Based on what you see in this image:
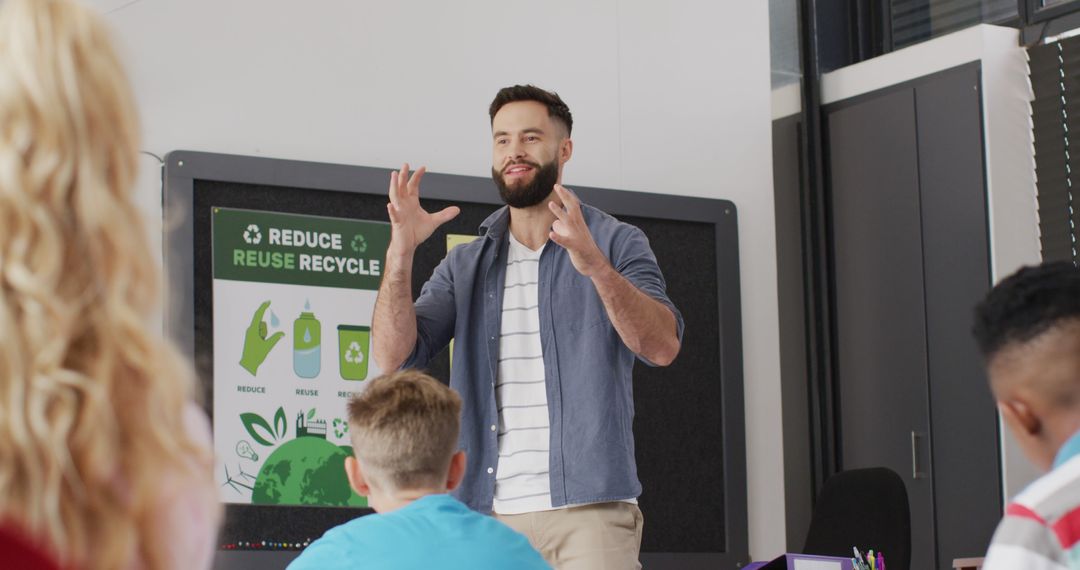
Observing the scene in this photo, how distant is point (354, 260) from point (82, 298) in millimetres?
2924

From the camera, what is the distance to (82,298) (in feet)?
2.63

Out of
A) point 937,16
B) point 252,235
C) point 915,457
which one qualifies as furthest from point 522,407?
point 937,16

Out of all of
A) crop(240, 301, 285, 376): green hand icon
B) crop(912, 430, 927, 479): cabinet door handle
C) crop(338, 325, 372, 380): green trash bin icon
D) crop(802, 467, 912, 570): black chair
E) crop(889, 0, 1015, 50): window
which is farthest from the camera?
crop(889, 0, 1015, 50): window

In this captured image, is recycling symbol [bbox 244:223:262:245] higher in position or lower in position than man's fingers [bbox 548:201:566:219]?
higher

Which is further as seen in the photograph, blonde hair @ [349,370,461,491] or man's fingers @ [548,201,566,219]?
man's fingers @ [548,201,566,219]

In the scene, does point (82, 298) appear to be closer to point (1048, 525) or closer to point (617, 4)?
point (1048, 525)

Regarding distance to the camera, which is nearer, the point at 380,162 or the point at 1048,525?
the point at 1048,525

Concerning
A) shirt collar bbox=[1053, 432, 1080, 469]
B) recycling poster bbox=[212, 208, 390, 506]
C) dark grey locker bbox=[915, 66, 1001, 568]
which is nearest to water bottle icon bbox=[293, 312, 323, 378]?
recycling poster bbox=[212, 208, 390, 506]

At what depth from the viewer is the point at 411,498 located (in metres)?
2.11

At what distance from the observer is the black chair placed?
134 inches

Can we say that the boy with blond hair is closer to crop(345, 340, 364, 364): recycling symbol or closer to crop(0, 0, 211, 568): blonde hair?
crop(0, 0, 211, 568): blonde hair

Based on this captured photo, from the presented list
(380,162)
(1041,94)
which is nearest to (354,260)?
(380,162)

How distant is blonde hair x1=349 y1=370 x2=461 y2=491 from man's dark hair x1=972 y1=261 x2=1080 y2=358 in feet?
2.75

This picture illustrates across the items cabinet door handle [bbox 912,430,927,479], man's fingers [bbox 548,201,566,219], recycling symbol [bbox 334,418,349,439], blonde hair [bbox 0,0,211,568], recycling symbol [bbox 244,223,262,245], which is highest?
recycling symbol [bbox 244,223,262,245]
